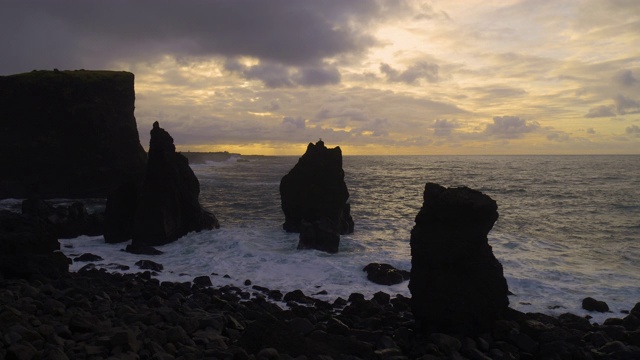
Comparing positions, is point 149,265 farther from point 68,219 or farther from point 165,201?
point 68,219

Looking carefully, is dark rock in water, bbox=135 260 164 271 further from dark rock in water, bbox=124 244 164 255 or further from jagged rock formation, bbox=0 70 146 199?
jagged rock formation, bbox=0 70 146 199

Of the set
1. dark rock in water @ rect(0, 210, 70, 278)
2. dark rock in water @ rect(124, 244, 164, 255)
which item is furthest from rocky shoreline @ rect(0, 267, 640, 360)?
dark rock in water @ rect(124, 244, 164, 255)

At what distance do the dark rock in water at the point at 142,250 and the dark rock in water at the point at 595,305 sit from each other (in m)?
20.6

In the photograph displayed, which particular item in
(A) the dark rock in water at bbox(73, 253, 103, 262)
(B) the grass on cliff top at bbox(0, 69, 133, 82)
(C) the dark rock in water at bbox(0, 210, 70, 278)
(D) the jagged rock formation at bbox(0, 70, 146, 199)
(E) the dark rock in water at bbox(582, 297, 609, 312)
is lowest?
(E) the dark rock in water at bbox(582, 297, 609, 312)

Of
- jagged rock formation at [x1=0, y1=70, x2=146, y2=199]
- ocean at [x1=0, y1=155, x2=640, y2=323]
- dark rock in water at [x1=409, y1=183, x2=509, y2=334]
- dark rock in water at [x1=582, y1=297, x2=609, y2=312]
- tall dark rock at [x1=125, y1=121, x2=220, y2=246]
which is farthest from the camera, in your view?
jagged rock formation at [x1=0, y1=70, x2=146, y2=199]

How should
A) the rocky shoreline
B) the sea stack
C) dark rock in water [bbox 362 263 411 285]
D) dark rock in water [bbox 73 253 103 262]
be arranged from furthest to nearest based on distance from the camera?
the sea stack → dark rock in water [bbox 73 253 103 262] → dark rock in water [bbox 362 263 411 285] → the rocky shoreline

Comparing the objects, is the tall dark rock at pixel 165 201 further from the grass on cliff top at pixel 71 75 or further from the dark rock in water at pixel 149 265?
the grass on cliff top at pixel 71 75

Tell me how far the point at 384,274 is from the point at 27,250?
14.3 m

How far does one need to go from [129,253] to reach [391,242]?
1526 centimetres

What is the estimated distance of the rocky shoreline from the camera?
10.0m

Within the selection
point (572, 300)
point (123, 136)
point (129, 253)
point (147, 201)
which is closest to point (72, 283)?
point (129, 253)

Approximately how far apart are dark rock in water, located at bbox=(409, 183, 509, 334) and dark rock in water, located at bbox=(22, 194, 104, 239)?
78.5ft

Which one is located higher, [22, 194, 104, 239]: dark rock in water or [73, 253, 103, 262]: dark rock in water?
[22, 194, 104, 239]: dark rock in water

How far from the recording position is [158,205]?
2895 centimetres
